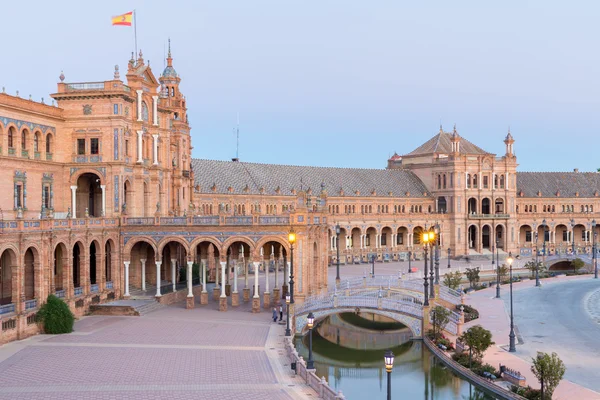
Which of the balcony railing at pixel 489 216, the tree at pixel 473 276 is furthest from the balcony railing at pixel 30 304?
the balcony railing at pixel 489 216

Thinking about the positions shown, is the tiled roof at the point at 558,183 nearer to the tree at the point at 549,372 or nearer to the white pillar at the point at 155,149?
the white pillar at the point at 155,149

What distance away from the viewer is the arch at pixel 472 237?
118 metres

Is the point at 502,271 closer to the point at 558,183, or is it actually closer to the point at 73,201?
the point at 73,201

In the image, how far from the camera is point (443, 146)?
396 feet

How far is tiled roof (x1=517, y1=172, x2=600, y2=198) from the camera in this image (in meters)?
127

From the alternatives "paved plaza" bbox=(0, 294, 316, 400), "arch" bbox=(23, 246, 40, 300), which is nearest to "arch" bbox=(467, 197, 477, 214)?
"paved plaza" bbox=(0, 294, 316, 400)

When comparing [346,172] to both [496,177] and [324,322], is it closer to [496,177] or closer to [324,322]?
[496,177]

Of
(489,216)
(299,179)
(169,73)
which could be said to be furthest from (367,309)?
(489,216)

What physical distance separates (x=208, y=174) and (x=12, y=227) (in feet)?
164

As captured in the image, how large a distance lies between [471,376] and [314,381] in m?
10.6

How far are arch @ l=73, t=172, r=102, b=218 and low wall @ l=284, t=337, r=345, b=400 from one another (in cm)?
2812

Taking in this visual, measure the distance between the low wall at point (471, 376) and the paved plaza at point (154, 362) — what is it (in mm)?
9915

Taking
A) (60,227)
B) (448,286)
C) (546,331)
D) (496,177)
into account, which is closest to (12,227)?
(60,227)

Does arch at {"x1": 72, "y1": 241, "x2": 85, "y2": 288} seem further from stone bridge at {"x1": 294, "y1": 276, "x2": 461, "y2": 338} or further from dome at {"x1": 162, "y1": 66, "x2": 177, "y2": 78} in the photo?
dome at {"x1": 162, "y1": 66, "x2": 177, "y2": 78}
